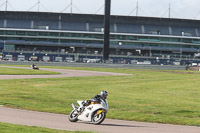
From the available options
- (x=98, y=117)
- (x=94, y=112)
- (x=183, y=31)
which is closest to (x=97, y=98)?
(x=94, y=112)

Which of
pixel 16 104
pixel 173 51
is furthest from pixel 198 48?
pixel 16 104

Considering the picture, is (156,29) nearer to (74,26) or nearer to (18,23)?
(74,26)

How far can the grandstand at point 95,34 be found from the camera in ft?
477

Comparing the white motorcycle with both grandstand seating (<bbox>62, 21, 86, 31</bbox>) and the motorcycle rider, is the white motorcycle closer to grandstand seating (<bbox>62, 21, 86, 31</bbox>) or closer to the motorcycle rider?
the motorcycle rider

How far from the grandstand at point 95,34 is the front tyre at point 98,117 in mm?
124924

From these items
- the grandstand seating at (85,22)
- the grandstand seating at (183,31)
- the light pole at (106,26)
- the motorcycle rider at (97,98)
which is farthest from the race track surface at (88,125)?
the grandstand seating at (183,31)

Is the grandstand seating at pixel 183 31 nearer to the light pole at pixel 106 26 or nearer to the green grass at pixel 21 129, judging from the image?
the light pole at pixel 106 26

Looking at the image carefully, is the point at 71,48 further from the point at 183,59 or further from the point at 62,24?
the point at 183,59

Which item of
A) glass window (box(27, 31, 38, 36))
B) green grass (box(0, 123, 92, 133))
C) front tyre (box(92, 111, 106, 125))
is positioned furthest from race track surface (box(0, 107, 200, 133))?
glass window (box(27, 31, 38, 36))

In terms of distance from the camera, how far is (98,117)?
16750mm

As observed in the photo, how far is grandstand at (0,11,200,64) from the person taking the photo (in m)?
146

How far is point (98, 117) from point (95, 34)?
427ft

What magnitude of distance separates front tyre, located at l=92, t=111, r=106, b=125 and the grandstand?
125 m

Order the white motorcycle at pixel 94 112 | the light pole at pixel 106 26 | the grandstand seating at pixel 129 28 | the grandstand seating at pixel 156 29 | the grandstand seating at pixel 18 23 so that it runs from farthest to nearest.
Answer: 1. the grandstand seating at pixel 156 29
2. the grandstand seating at pixel 129 28
3. the grandstand seating at pixel 18 23
4. the light pole at pixel 106 26
5. the white motorcycle at pixel 94 112
